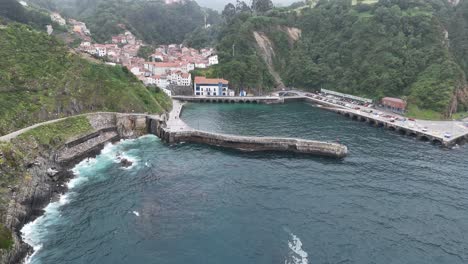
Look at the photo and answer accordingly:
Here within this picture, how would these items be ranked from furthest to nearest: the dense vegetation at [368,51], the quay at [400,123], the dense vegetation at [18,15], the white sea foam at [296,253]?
the dense vegetation at [18,15] → the dense vegetation at [368,51] → the quay at [400,123] → the white sea foam at [296,253]

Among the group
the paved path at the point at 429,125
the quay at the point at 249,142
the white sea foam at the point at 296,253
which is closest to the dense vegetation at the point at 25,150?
the quay at the point at 249,142

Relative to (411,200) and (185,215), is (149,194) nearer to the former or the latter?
(185,215)

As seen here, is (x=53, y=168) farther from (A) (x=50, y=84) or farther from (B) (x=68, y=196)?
(A) (x=50, y=84)

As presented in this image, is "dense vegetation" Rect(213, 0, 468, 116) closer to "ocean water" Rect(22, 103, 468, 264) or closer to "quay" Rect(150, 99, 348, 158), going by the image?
"ocean water" Rect(22, 103, 468, 264)

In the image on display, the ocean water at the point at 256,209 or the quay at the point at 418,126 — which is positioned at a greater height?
the quay at the point at 418,126

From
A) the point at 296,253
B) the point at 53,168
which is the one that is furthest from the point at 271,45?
the point at 296,253

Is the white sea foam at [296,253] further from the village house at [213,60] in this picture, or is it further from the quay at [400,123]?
the village house at [213,60]

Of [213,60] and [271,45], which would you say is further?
[271,45]
